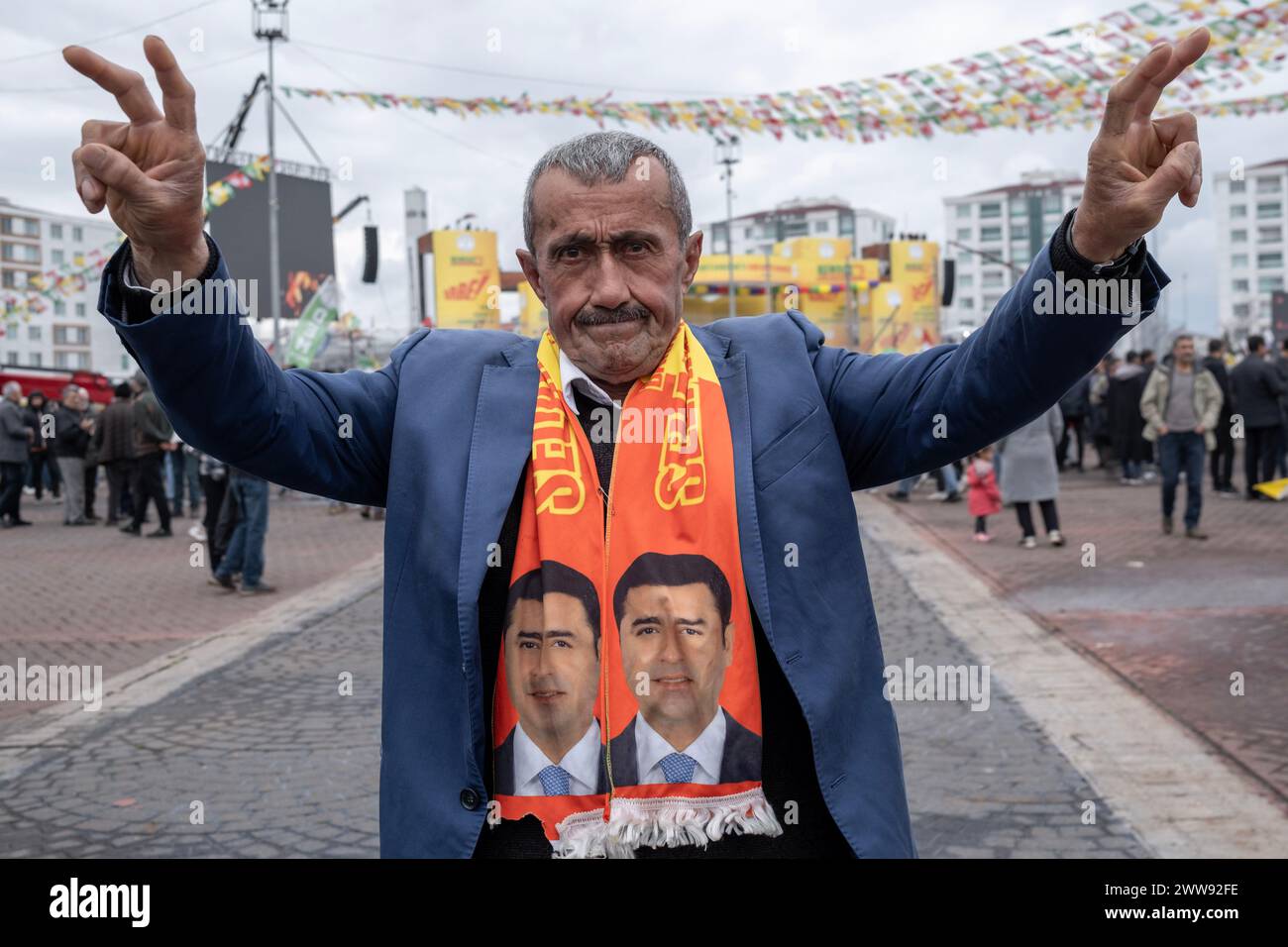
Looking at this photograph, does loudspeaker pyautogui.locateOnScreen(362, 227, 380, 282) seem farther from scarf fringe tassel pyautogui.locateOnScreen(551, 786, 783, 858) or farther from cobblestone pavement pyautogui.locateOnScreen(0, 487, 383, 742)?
scarf fringe tassel pyautogui.locateOnScreen(551, 786, 783, 858)

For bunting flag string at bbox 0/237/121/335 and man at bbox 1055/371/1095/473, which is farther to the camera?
bunting flag string at bbox 0/237/121/335

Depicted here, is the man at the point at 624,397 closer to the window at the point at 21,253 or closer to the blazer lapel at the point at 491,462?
the blazer lapel at the point at 491,462

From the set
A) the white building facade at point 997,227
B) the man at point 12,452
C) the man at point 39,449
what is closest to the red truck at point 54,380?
the man at point 39,449

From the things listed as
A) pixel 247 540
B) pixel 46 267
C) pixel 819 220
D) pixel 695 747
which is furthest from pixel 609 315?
pixel 819 220

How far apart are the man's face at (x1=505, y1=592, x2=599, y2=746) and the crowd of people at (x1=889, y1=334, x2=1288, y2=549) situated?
21.5 ft

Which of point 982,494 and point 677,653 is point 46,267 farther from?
point 677,653

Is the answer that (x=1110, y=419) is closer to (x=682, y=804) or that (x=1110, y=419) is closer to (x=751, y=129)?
(x=751, y=129)

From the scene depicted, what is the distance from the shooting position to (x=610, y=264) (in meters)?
1.84

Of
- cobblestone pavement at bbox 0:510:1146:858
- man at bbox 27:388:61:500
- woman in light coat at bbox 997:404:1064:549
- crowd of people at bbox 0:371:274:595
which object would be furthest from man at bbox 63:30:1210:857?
man at bbox 27:388:61:500

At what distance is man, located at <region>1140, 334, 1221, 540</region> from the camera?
11.4m

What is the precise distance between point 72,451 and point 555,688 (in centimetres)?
1714

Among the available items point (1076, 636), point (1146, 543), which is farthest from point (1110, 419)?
point (1076, 636)

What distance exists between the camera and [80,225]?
94812 millimetres

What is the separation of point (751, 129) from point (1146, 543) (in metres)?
6.30
